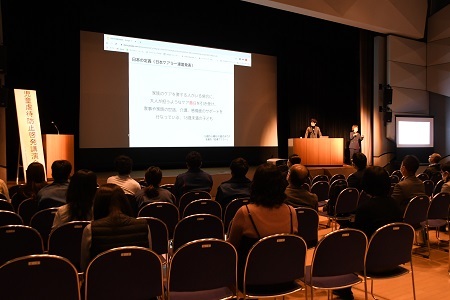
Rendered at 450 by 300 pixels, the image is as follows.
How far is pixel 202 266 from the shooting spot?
7.66ft

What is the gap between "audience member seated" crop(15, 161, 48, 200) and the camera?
4.08 meters

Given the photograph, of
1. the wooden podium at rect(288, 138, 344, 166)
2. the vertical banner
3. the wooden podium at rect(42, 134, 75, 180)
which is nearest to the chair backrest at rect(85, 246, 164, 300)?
the vertical banner

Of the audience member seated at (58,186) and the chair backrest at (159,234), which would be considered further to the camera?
the audience member seated at (58,186)

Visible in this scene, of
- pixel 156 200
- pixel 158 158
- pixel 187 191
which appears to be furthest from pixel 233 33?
pixel 156 200

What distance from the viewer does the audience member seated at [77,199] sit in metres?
2.96

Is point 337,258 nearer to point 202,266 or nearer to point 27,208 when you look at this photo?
point 202,266

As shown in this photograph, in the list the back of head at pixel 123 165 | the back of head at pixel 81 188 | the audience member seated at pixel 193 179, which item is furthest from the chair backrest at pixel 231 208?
the back of head at pixel 81 188

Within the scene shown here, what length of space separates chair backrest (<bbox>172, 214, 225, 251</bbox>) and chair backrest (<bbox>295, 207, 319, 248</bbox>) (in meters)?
0.72

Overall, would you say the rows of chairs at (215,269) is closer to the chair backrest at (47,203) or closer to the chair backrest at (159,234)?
the chair backrest at (159,234)

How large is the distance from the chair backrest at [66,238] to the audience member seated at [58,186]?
968 mm

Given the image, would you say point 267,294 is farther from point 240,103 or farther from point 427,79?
point 427,79

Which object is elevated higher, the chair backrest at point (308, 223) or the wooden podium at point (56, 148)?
the wooden podium at point (56, 148)

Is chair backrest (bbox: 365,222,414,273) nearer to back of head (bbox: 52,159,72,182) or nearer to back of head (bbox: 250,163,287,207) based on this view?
back of head (bbox: 250,163,287,207)

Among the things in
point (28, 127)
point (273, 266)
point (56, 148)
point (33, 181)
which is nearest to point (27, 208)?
point (33, 181)
